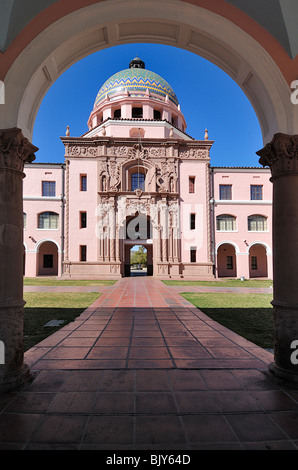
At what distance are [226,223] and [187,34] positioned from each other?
21.9 metres

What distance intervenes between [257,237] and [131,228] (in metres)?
12.0

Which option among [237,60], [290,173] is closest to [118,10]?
[237,60]

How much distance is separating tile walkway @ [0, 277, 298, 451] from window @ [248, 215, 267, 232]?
21690mm

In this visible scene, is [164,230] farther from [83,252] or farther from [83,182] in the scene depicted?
[83,182]

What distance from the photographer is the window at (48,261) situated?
2687 centimetres

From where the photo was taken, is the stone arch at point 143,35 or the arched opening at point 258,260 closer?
the stone arch at point 143,35

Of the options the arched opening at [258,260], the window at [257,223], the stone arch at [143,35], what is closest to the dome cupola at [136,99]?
the window at [257,223]

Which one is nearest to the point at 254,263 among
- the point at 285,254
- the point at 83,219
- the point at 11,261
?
the point at 83,219

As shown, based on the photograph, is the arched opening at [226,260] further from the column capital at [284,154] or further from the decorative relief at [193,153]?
the column capital at [284,154]

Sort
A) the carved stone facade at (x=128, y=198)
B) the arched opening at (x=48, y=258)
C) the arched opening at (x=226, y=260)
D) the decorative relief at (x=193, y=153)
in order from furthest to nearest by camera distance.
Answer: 1. the arched opening at (x=226, y=260)
2. the arched opening at (x=48, y=258)
3. the decorative relief at (x=193, y=153)
4. the carved stone facade at (x=128, y=198)

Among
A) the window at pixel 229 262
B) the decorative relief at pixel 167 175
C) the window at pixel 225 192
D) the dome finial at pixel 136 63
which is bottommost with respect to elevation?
A: the window at pixel 229 262

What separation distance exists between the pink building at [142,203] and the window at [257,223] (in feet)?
0.32

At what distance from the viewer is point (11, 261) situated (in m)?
3.29

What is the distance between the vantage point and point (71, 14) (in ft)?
11.3
